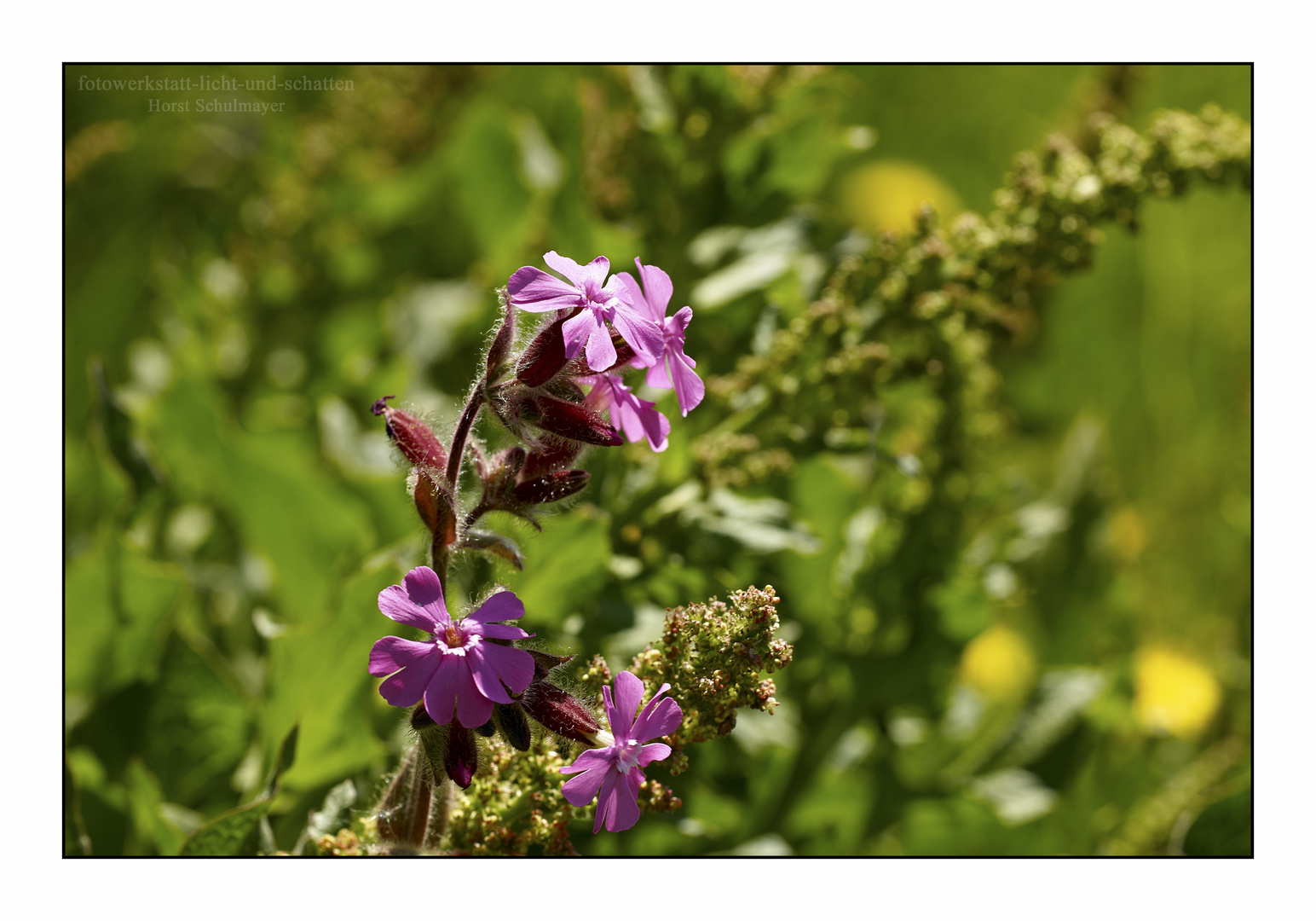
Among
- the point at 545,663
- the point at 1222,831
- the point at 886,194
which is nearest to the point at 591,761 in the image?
the point at 545,663

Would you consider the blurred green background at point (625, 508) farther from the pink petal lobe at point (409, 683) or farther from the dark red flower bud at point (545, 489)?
the pink petal lobe at point (409, 683)

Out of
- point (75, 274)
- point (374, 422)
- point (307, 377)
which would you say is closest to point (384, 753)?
point (374, 422)

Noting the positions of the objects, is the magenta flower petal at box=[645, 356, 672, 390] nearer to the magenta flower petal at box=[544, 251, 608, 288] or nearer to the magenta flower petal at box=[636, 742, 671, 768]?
the magenta flower petal at box=[544, 251, 608, 288]

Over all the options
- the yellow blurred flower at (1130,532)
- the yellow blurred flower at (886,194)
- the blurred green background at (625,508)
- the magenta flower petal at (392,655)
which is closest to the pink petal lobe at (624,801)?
the magenta flower petal at (392,655)

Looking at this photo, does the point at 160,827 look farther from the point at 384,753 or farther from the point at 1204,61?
the point at 1204,61

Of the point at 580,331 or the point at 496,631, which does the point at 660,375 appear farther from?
the point at 496,631

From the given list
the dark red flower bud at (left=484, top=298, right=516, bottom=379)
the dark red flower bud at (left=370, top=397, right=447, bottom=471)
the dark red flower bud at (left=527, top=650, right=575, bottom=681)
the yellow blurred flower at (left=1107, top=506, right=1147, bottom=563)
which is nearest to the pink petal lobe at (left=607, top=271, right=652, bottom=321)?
the dark red flower bud at (left=484, top=298, right=516, bottom=379)
